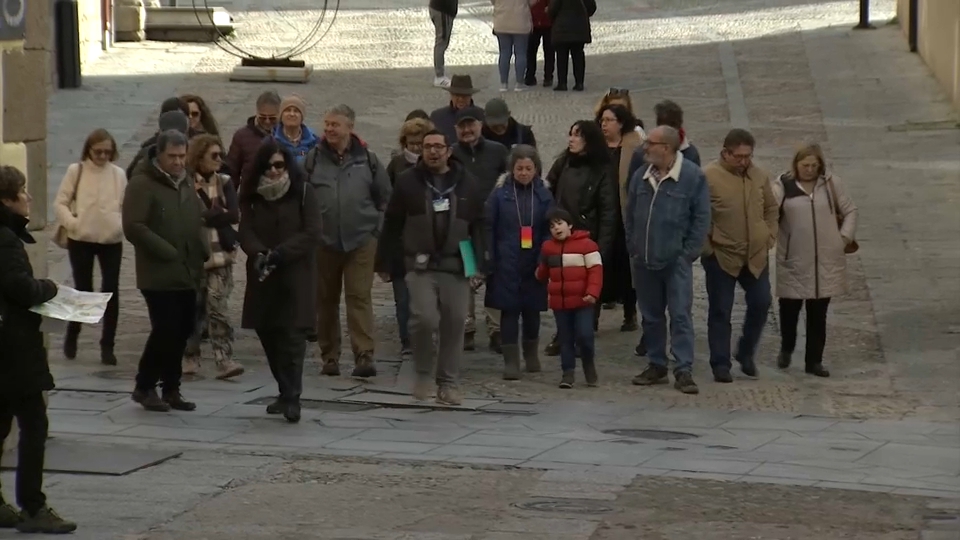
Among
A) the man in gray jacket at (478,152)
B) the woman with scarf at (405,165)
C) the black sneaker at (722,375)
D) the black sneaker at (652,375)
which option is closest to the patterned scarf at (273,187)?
the woman with scarf at (405,165)

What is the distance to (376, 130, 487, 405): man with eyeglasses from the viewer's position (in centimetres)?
1117

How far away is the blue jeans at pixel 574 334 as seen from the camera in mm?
11906

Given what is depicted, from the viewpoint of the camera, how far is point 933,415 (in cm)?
1132

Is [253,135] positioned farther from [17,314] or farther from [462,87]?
[17,314]

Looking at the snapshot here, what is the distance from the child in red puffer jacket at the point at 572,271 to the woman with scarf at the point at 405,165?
107cm

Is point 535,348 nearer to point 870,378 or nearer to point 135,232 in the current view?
point 870,378

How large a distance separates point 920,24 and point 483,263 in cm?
1600

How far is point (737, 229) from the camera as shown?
1206 centimetres

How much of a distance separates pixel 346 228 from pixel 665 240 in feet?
6.85

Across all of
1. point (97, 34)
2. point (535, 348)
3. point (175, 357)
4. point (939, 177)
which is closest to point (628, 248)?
point (535, 348)

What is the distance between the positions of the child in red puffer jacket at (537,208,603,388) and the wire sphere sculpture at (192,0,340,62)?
12.6m

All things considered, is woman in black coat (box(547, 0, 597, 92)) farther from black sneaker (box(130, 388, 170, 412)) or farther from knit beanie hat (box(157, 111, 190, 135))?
black sneaker (box(130, 388, 170, 412))

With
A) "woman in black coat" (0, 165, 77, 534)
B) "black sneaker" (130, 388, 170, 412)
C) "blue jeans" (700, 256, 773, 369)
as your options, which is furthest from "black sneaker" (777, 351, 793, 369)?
"woman in black coat" (0, 165, 77, 534)

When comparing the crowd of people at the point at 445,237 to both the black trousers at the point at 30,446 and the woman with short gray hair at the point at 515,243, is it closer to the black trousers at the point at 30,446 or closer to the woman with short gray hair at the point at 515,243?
the woman with short gray hair at the point at 515,243
